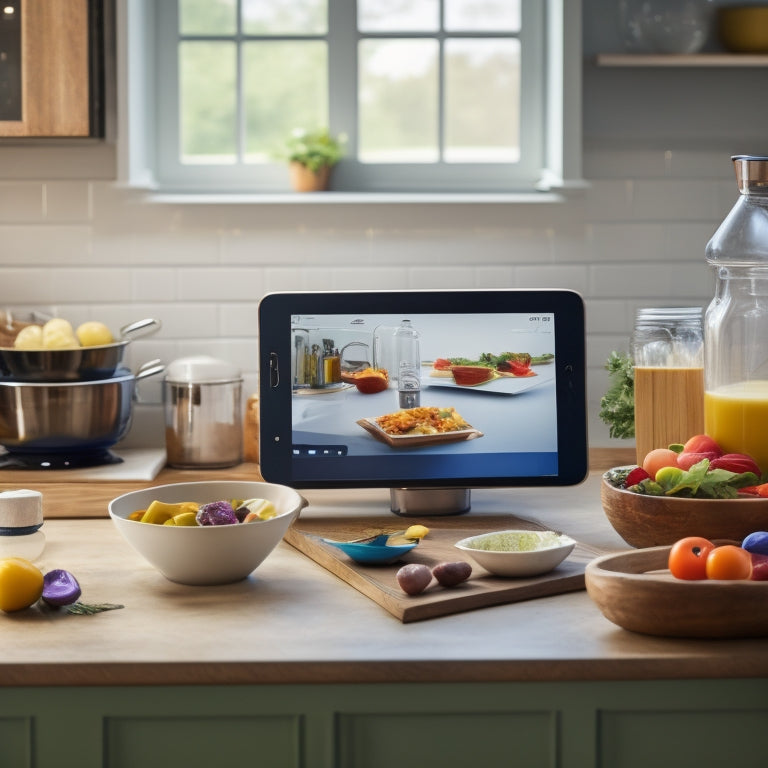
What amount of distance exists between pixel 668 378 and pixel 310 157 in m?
1.01

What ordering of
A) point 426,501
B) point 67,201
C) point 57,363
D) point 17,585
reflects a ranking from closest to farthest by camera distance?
point 17,585
point 426,501
point 57,363
point 67,201

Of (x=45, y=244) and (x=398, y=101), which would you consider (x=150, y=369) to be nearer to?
(x=45, y=244)

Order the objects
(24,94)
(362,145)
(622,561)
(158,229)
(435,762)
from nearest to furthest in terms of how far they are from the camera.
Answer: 1. (435,762)
2. (622,561)
3. (24,94)
4. (158,229)
5. (362,145)

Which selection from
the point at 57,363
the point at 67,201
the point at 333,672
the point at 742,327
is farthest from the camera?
the point at 67,201

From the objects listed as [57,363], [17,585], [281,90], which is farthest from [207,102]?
[17,585]

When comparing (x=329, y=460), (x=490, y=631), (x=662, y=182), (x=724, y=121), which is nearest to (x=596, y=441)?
(x=662, y=182)

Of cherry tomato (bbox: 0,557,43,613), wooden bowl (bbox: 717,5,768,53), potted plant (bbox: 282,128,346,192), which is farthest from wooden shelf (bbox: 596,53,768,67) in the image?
cherry tomato (bbox: 0,557,43,613)

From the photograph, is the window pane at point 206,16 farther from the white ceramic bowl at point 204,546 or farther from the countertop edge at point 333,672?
the countertop edge at point 333,672

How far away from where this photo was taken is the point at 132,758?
1.16 meters

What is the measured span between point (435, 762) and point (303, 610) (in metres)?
0.25

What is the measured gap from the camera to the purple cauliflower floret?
1.35 meters

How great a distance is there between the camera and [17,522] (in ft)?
4.84

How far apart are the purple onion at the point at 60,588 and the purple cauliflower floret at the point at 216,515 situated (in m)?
0.17

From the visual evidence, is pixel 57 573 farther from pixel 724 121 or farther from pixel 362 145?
pixel 724 121
